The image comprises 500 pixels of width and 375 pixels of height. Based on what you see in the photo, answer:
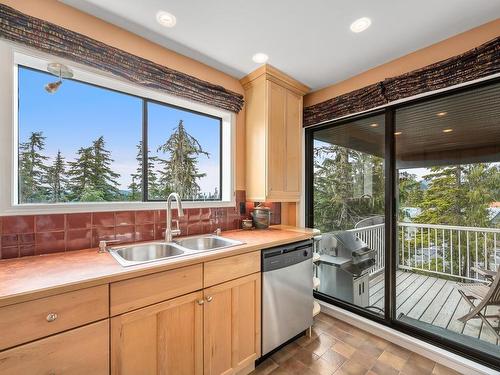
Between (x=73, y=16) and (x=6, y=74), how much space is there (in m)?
0.58

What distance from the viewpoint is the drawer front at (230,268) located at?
1504 mm

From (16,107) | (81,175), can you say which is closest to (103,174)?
(81,175)

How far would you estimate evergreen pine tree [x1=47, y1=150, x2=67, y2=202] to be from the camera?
1655mm

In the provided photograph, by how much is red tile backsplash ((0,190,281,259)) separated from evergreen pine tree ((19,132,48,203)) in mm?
215

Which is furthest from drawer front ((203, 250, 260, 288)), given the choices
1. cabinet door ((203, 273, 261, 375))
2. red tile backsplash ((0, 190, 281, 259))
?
red tile backsplash ((0, 190, 281, 259))

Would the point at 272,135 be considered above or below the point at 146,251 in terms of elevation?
above

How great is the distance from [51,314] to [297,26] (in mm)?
2232

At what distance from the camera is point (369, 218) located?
242 cm

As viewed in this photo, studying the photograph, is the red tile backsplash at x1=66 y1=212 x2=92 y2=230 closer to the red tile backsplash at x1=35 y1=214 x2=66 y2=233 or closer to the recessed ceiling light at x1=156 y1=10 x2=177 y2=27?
the red tile backsplash at x1=35 y1=214 x2=66 y2=233

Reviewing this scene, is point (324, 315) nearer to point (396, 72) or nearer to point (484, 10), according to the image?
point (396, 72)

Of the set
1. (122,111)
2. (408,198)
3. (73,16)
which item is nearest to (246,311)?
(408,198)

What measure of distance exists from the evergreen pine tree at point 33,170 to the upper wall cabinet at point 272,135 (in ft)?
5.60

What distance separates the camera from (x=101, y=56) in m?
1.65

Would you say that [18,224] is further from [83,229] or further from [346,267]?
[346,267]
